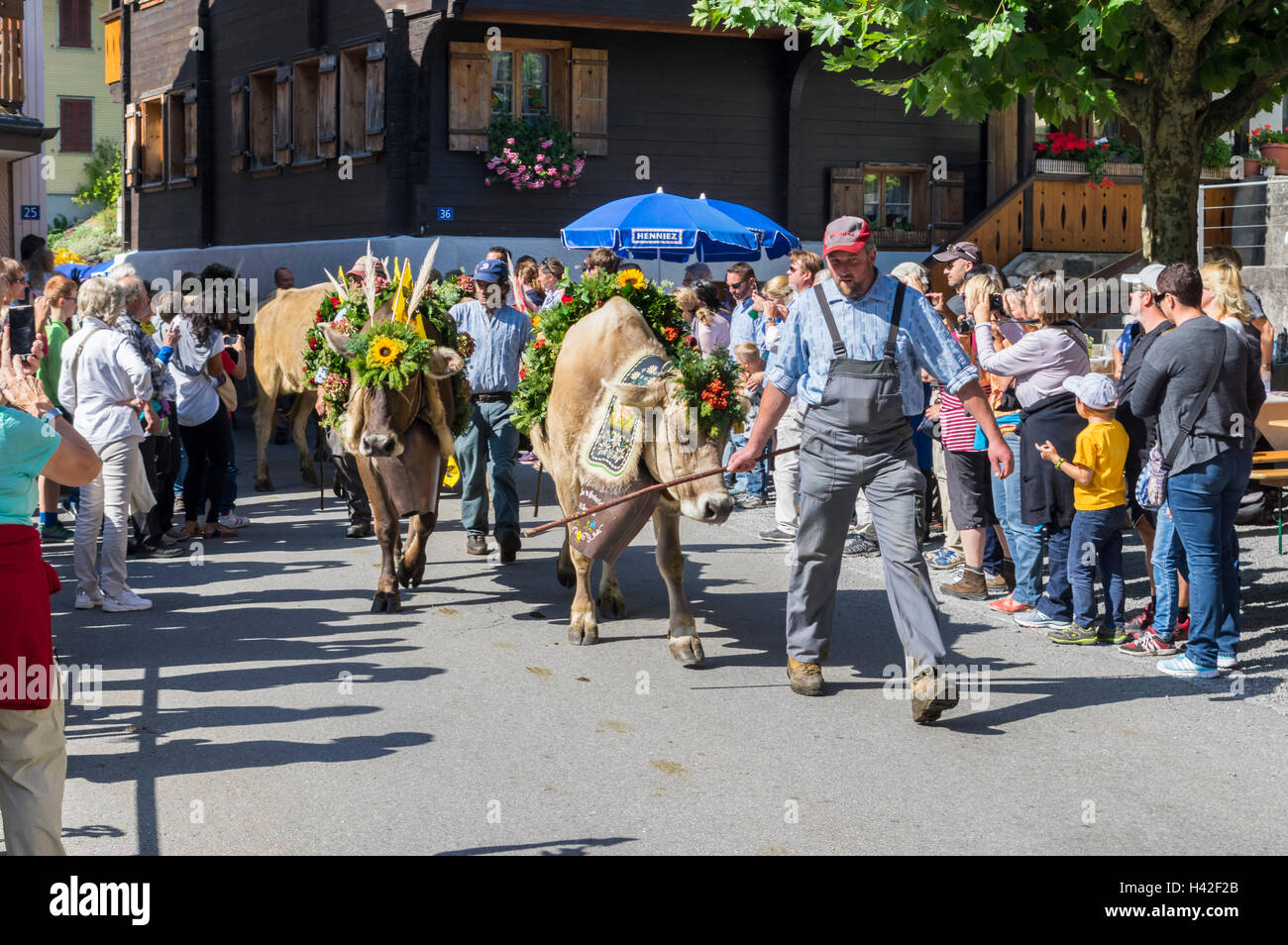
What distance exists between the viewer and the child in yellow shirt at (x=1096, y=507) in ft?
26.6

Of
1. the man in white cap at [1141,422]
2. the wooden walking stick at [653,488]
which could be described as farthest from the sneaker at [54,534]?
the man in white cap at [1141,422]

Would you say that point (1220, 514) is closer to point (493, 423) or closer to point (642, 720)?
point (642, 720)

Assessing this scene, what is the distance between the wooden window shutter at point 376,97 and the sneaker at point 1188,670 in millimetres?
16301

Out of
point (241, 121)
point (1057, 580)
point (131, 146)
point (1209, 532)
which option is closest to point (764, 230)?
point (1057, 580)

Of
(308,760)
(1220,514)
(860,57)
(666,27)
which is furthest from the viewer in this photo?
(666,27)

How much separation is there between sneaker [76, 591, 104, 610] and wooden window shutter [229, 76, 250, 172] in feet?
58.8

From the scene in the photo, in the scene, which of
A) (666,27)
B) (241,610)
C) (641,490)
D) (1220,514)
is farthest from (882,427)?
(666,27)

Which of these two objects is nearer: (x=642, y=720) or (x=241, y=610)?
(x=642, y=720)

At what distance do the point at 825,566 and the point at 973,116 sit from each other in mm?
5102

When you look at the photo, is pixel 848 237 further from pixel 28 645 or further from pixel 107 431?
pixel 107 431

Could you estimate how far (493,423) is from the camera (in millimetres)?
10984

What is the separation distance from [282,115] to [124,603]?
1691 cm

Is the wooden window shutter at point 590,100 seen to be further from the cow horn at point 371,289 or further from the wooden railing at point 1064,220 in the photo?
the cow horn at point 371,289

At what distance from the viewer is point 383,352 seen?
8.99 metres
